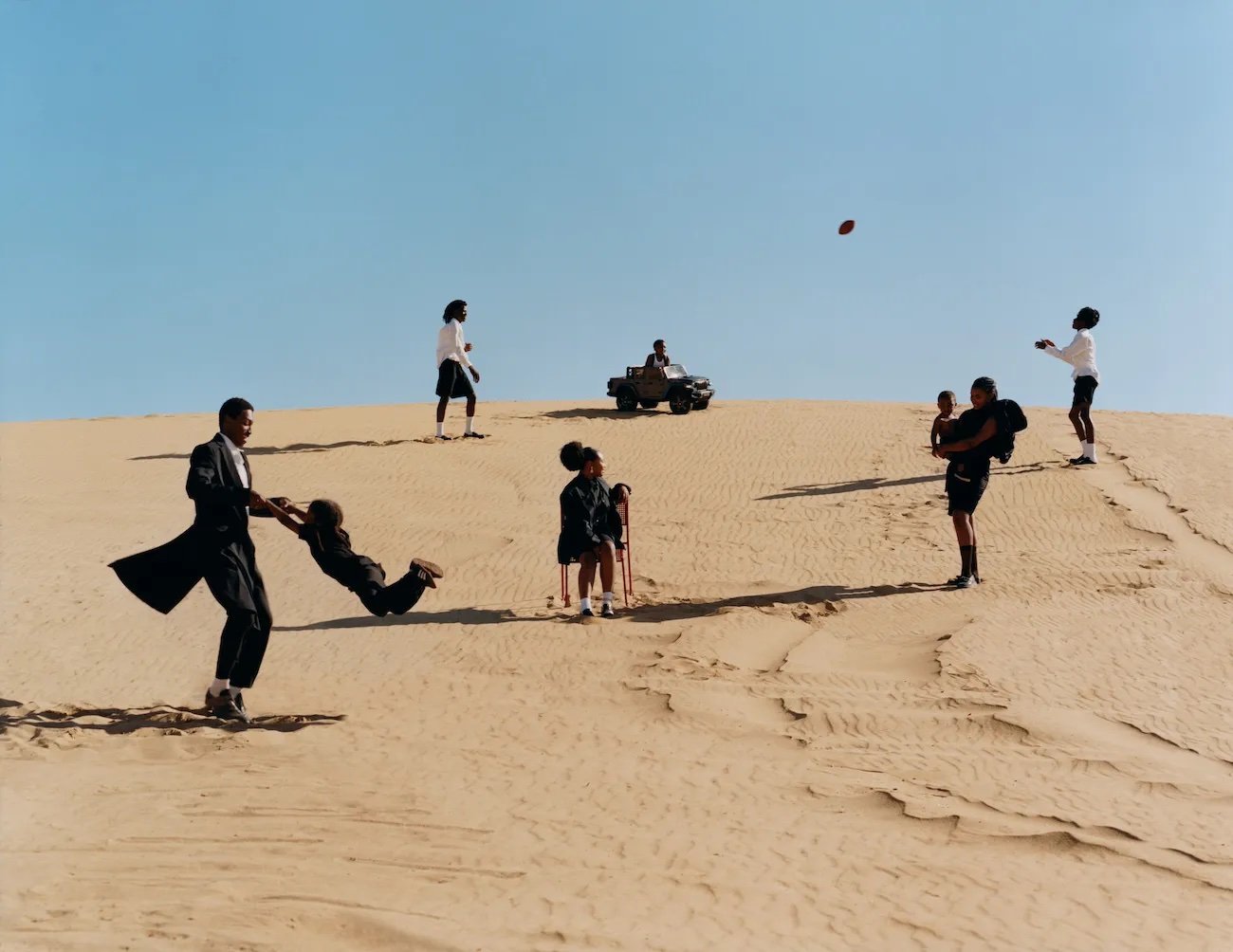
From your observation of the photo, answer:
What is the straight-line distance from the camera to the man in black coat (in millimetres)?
7496

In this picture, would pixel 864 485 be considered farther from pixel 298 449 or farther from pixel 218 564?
pixel 218 564

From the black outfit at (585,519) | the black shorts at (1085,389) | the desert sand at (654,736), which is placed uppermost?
the black shorts at (1085,389)

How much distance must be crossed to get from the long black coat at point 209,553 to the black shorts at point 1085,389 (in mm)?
11939

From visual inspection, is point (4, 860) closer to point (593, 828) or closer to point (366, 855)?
point (366, 855)

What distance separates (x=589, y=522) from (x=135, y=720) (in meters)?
3.93

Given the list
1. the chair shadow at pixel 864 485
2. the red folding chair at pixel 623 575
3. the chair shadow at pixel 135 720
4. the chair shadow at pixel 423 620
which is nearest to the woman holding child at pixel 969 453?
the red folding chair at pixel 623 575

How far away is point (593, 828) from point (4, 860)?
8.92ft

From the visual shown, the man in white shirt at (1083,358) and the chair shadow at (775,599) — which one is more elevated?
the man in white shirt at (1083,358)

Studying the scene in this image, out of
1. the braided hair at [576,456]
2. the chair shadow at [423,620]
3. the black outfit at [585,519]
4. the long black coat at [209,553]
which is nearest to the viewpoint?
the long black coat at [209,553]

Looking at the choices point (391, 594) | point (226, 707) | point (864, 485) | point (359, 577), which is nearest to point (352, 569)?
point (359, 577)

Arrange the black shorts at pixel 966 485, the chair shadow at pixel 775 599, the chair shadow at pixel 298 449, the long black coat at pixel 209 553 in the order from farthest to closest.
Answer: the chair shadow at pixel 298 449 → the black shorts at pixel 966 485 → the chair shadow at pixel 775 599 → the long black coat at pixel 209 553

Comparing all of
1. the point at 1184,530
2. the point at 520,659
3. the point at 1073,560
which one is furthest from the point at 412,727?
the point at 1184,530

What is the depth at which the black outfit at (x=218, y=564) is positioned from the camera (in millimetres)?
7496

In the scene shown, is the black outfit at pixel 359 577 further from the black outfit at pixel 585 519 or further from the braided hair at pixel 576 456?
the braided hair at pixel 576 456
